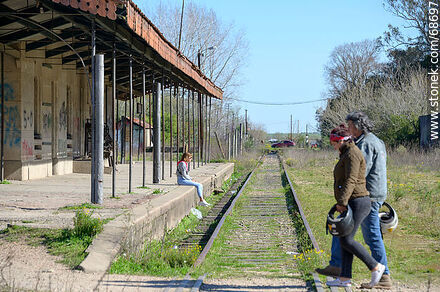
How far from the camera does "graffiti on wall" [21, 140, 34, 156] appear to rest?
14655 mm

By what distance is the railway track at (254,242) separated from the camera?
267 inches

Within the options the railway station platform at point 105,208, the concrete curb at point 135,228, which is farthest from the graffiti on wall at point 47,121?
the concrete curb at point 135,228

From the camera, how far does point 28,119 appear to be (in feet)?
49.5

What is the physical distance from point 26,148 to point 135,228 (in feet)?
24.4

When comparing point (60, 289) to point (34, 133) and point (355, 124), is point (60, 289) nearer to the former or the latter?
point (355, 124)

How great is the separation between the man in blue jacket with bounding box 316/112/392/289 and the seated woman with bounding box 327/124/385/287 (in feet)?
0.58

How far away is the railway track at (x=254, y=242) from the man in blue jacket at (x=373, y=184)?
0.50 metres

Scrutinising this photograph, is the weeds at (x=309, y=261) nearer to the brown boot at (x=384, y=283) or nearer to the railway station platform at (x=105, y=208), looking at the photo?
the brown boot at (x=384, y=283)

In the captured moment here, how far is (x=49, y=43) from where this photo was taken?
47.5 feet

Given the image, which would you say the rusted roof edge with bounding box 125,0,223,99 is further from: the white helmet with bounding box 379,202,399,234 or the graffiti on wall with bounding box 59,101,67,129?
the white helmet with bounding box 379,202,399,234

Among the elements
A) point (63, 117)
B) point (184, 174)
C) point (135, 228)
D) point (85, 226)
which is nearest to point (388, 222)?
point (135, 228)

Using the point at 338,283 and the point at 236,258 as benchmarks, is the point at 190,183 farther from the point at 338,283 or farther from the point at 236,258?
the point at 338,283

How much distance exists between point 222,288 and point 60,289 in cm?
177

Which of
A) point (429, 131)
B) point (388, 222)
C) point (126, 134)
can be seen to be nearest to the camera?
point (388, 222)
